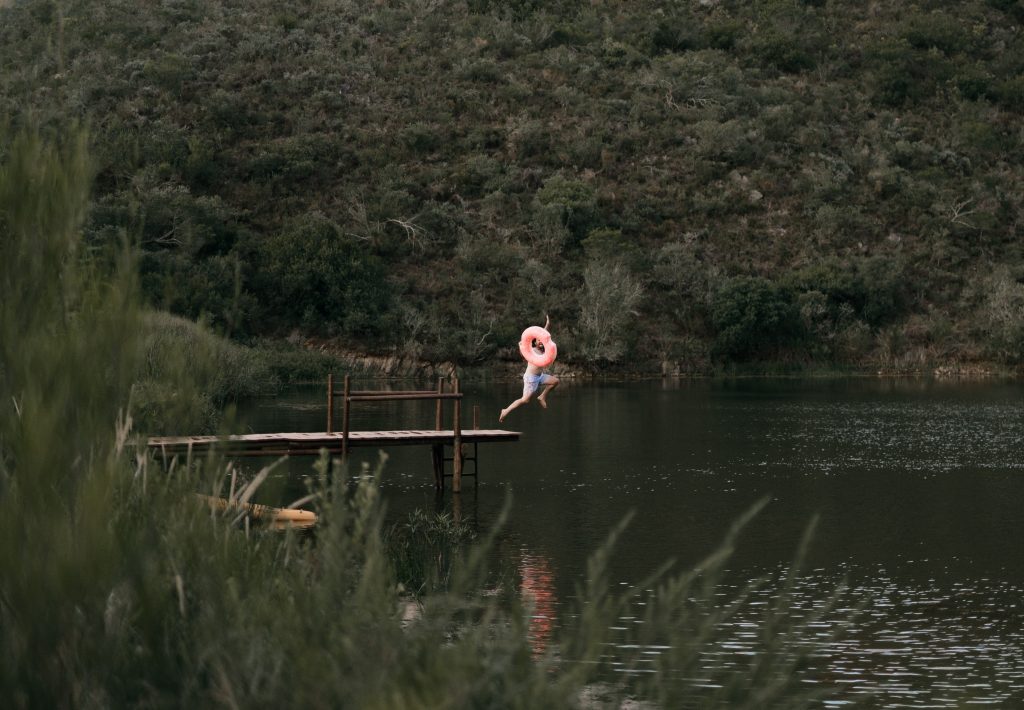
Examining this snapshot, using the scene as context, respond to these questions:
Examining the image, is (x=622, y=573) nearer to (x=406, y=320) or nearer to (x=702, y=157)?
(x=406, y=320)

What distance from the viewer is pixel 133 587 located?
5.32m

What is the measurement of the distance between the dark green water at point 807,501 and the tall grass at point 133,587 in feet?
6.02

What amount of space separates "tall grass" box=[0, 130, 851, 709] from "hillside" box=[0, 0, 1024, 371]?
41643mm

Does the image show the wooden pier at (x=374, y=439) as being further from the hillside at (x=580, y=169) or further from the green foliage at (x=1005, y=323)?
the green foliage at (x=1005, y=323)

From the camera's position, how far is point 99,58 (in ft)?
228

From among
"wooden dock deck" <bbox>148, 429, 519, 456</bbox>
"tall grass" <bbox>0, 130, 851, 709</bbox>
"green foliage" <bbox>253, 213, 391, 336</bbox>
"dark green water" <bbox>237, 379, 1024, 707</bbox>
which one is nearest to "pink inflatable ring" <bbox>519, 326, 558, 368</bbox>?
"wooden dock deck" <bbox>148, 429, 519, 456</bbox>

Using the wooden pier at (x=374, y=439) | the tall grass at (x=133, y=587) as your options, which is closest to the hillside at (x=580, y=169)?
the wooden pier at (x=374, y=439)

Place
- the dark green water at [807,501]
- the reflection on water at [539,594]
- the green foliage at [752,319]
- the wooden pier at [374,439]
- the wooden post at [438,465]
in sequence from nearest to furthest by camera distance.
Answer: the reflection on water at [539,594] < the dark green water at [807,501] < the wooden pier at [374,439] < the wooden post at [438,465] < the green foliage at [752,319]

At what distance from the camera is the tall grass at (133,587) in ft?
15.9

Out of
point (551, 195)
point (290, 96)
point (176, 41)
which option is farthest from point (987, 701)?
point (176, 41)

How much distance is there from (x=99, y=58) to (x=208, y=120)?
8.34 metres

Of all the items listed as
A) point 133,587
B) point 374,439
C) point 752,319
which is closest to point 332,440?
point 374,439

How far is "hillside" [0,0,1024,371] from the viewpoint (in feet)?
183

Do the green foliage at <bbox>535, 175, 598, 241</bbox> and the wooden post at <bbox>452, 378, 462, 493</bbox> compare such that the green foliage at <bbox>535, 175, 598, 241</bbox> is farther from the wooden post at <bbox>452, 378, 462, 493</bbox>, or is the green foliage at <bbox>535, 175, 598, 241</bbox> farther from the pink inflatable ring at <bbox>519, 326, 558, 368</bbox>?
the wooden post at <bbox>452, 378, 462, 493</bbox>
